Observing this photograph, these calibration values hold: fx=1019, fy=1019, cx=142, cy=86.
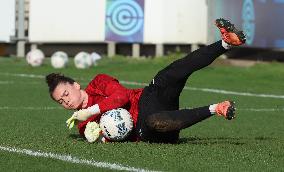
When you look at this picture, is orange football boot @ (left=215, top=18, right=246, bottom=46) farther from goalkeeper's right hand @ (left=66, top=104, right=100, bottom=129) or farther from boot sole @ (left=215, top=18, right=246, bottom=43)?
goalkeeper's right hand @ (left=66, top=104, right=100, bottom=129)

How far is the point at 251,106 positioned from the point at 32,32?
12.3 meters

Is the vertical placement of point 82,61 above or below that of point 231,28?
below

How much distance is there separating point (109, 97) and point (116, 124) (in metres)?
0.29

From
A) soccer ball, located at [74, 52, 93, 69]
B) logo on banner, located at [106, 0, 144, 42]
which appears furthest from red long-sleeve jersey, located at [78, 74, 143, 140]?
logo on banner, located at [106, 0, 144, 42]

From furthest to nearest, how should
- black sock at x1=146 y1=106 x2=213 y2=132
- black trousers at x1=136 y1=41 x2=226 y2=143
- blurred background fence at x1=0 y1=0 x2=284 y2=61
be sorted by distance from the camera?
1. blurred background fence at x1=0 y1=0 x2=284 y2=61
2. black trousers at x1=136 y1=41 x2=226 y2=143
3. black sock at x1=146 y1=106 x2=213 y2=132

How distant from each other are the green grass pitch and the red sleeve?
0.36 meters

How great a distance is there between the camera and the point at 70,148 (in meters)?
9.10

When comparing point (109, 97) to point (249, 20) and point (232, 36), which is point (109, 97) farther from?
point (249, 20)

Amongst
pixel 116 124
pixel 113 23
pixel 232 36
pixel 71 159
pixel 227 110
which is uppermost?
pixel 232 36

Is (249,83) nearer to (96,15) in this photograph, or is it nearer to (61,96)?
(96,15)

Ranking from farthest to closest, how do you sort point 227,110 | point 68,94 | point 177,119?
1. point 68,94
2. point 177,119
3. point 227,110

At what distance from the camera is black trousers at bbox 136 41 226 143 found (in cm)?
A: 926

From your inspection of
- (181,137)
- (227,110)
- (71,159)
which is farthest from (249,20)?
(71,159)

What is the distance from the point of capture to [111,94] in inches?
372
